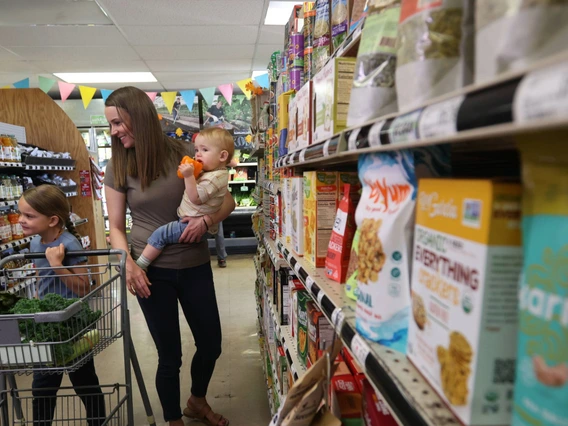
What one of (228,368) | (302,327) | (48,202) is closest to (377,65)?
(302,327)

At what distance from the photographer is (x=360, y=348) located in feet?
2.53

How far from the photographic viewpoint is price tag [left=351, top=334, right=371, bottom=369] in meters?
0.75

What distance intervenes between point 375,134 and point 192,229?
1540 millimetres

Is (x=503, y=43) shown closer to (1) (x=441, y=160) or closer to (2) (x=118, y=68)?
(1) (x=441, y=160)

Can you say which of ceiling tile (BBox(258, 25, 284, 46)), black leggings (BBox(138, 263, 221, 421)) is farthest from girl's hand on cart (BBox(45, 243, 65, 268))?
ceiling tile (BBox(258, 25, 284, 46))

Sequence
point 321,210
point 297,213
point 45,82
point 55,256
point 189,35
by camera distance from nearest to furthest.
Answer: point 321,210
point 297,213
point 55,256
point 189,35
point 45,82

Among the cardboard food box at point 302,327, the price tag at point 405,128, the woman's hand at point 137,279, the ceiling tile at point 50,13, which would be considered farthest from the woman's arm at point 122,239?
the ceiling tile at point 50,13

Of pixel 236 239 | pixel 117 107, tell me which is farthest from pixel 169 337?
pixel 236 239

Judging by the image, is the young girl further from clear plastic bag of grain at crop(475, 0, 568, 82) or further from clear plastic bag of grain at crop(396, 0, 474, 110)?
clear plastic bag of grain at crop(475, 0, 568, 82)

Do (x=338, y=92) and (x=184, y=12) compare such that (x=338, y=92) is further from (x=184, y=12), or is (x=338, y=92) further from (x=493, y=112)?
(x=184, y=12)

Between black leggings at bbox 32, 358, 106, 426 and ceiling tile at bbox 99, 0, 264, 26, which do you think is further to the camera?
ceiling tile at bbox 99, 0, 264, 26

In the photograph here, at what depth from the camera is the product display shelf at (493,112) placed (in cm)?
34

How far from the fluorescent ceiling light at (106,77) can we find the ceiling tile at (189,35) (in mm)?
1857

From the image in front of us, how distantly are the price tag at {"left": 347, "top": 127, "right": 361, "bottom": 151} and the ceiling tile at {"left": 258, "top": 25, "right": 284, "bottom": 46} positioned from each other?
16.1ft
